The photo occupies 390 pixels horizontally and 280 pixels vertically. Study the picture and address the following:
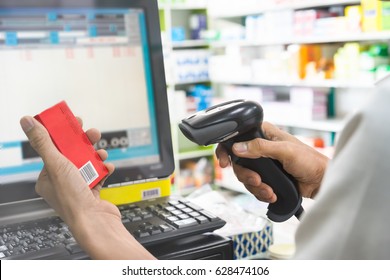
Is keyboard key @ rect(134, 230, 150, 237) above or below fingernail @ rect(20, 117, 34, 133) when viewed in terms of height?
below

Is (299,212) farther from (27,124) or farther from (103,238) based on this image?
(27,124)

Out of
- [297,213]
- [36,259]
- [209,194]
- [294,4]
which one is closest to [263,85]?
[294,4]

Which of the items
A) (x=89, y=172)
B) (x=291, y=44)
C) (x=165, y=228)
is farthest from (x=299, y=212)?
(x=291, y=44)

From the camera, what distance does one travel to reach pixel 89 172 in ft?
2.62

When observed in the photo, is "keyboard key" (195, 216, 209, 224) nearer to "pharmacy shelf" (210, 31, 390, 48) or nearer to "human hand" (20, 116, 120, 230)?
"human hand" (20, 116, 120, 230)

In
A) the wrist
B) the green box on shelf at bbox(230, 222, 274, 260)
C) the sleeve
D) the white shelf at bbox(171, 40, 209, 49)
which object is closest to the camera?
the sleeve

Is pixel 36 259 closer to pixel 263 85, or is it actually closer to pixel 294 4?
pixel 294 4

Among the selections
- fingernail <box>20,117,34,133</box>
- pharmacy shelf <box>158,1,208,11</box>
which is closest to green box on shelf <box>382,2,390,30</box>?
pharmacy shelf <box>158,1,208,11</box>

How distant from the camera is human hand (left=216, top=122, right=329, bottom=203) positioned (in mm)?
893

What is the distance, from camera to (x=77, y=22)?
3.22ft

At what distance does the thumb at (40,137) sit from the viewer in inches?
28.7

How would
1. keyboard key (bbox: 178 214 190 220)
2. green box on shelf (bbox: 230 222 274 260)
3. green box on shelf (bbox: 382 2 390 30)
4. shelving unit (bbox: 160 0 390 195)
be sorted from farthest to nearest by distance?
shelving unit (bbox: 160 0 390 195) < green box on shelf (bbox: 382 2 390 30) < green box on shelf (bbox: 230 222 274 260) < keyboard key (bbox: 178 214 190 220)

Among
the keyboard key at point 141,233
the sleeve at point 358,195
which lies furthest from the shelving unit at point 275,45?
the sleeve at point 358,195
